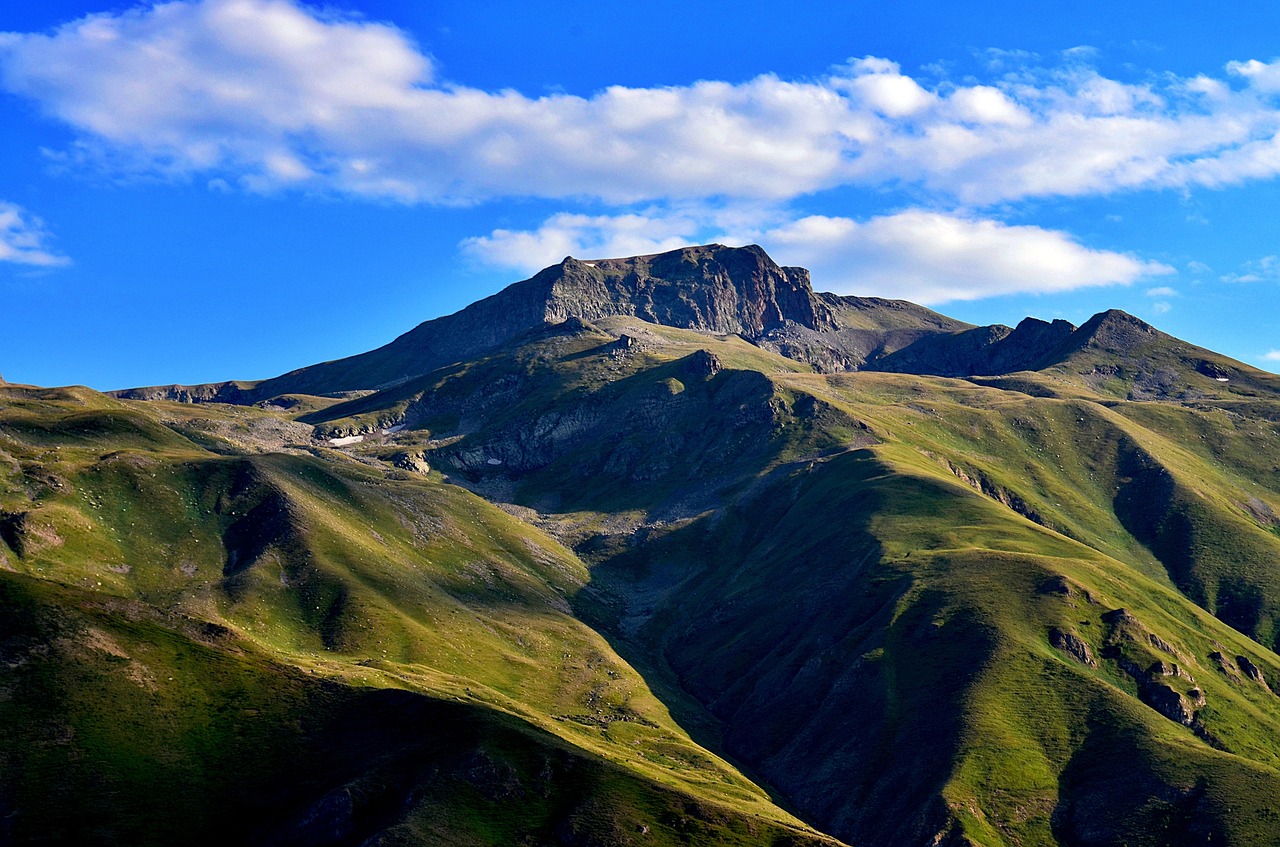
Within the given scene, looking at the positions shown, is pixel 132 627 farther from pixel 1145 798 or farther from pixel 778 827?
pixel 1145 798

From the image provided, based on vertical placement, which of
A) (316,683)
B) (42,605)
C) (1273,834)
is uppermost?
(42,605)

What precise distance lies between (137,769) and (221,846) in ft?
61.7

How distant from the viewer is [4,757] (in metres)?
148

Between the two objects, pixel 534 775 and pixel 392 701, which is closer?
pixel 534 775

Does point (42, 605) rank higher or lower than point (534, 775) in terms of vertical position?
higher

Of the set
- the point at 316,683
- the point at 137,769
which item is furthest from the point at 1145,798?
the point at 137,769

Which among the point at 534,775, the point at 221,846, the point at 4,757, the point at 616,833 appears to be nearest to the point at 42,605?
the point at 4,757

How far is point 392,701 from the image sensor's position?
6978 inches

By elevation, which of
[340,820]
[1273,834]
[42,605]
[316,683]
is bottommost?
[1273,834]

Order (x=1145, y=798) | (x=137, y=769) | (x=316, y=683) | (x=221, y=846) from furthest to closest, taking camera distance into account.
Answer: (x=1145, y=798) < (x=316, y=683) < (x=137, y=769) < (x=221, y=846)

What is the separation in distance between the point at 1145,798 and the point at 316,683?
144 m

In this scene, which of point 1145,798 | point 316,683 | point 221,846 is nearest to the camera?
point 221,846

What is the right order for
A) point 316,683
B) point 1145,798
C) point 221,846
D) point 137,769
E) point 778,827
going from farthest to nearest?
point 1145,798 → point 316,683 → point 778,827 → point 137,769 → point 221,846

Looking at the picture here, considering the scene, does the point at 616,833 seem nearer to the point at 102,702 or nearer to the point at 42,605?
the point at 102,702
